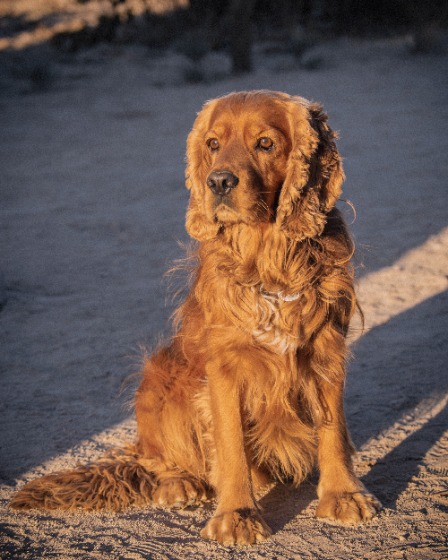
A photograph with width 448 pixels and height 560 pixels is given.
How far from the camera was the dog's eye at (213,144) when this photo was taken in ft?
10.9

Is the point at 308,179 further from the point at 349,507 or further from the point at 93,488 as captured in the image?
the point at 93,488

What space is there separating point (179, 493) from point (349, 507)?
2.74 ft

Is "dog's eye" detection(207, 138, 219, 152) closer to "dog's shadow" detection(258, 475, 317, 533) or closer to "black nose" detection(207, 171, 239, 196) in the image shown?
"black nose" detection(207, 171, 239, 196)

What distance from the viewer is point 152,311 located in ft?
20.7

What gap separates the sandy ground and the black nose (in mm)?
1533

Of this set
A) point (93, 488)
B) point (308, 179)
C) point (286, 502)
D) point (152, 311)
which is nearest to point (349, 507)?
point (286, 502)

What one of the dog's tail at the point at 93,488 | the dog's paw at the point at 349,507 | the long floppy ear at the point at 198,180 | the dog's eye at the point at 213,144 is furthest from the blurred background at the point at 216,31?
the dog's paw at the point at 349,507

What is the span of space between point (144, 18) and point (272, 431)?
28.6 m

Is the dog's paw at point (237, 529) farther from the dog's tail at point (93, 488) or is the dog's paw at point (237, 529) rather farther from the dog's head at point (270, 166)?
the dog's head at point (270, 166)

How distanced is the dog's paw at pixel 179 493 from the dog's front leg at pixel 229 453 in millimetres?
310

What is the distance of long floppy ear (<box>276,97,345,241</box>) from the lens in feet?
10.4

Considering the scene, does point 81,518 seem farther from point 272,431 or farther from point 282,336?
point 282,336

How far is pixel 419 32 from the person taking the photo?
1978 centimetres

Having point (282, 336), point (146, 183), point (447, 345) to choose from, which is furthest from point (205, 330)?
point (146, 183)
